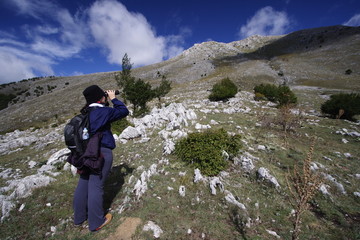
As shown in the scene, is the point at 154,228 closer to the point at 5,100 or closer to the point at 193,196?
the point at 193,196

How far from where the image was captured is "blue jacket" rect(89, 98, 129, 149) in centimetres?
349

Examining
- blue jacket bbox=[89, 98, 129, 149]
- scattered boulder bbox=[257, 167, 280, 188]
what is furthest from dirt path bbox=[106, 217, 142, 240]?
scattered boulder bbox=[257, 167, 280, 188]

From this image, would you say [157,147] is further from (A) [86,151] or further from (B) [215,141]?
(A) [86,151]

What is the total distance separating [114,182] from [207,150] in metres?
3.76

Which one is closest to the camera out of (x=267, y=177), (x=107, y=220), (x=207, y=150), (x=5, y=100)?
(x=107, y=220)

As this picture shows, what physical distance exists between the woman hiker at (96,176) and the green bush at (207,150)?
333 cm

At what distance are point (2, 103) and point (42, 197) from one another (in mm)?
73393

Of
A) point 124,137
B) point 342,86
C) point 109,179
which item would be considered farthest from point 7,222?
point 342,86

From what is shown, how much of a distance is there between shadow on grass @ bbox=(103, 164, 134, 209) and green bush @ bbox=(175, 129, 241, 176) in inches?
92.6

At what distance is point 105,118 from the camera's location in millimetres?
3576

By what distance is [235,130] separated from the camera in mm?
10266

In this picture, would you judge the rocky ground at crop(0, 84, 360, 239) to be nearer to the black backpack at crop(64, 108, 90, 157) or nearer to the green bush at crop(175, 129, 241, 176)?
the green bush at crop(175, 129, 241, 176)

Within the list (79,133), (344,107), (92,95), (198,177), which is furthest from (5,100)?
(344,107)

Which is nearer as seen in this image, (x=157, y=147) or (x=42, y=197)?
(x=42, y=197)
